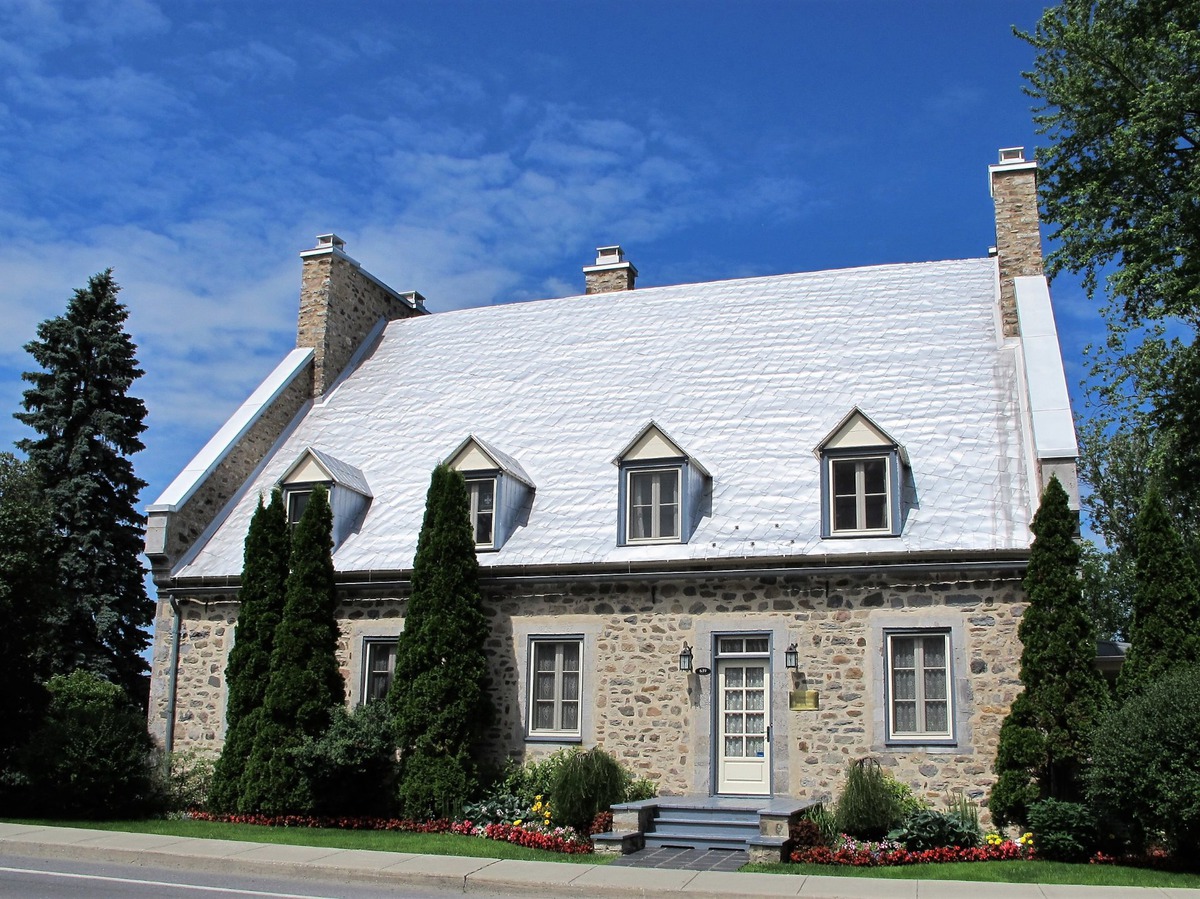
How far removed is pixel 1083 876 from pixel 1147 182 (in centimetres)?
1420

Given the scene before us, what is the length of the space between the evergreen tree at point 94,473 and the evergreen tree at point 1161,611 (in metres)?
21.7

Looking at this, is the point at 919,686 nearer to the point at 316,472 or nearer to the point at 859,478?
the point at 859,478

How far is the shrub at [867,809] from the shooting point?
14852mm

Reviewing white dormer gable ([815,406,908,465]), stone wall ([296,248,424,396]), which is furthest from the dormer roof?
white dormer gable ([815,406,908,465])

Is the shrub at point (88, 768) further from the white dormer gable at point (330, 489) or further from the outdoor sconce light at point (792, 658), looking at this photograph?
the outdoor sconce light at point (792, 658)

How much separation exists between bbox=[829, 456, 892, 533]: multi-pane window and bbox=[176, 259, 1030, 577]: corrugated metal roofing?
0.36 m

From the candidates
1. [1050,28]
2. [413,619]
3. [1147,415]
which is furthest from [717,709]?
[1050,28]

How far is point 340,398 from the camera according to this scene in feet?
77.7

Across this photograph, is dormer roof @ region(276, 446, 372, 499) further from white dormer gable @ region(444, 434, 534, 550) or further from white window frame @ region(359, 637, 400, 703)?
white window frame @ region(359, 637, 400, 703)

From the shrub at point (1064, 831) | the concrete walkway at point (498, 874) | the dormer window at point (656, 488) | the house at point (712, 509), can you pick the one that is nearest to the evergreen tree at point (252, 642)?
the house at point (712, 509)

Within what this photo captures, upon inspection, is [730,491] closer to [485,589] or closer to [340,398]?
[485,589]

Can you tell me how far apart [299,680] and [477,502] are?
395cm

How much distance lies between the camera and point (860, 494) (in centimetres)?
1706

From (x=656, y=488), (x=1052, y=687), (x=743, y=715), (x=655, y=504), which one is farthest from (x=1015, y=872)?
(x=656, y=488)
